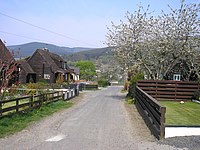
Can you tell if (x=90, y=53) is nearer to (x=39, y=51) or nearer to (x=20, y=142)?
(x=39, y=51)

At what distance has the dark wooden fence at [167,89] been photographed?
73.6ft

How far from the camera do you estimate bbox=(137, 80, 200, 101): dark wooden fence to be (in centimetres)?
2242

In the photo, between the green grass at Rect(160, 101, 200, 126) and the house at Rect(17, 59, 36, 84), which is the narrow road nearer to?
the green grass at Rect(160, 101, 200, 126)

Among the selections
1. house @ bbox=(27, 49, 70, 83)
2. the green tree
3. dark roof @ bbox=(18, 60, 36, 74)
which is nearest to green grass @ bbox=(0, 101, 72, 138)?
dark roof @ bbox=(18, 60, 36, 74)

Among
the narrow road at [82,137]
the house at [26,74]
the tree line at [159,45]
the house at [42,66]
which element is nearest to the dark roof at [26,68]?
the house at [26,74]

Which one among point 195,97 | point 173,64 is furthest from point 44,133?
point 173,64

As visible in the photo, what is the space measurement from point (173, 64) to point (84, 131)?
1616 centimetres

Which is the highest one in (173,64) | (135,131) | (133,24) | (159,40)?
(133,24)

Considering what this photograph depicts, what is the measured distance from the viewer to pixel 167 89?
2277cm

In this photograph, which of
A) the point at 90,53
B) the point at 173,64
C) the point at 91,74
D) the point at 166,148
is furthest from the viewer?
the point at 90,53

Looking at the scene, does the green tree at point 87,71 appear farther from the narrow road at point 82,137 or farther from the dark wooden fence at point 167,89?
the narrow road at point 82,137

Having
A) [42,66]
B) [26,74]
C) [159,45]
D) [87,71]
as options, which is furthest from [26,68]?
[87,71]

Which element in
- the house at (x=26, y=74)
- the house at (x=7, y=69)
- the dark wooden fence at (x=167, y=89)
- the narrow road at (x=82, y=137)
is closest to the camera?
the narrow road at (x=82, y=137)

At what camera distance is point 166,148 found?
302 inches
